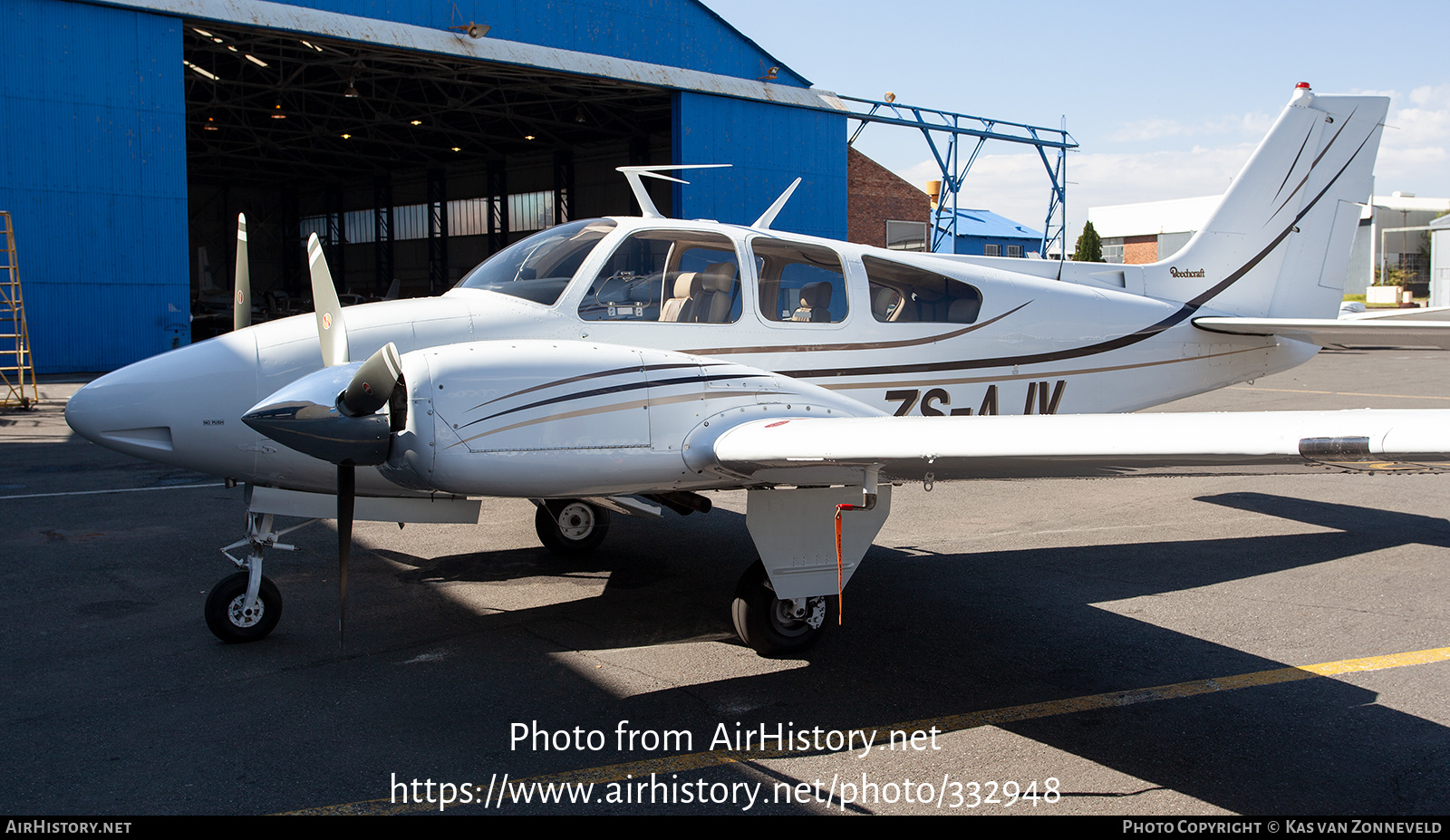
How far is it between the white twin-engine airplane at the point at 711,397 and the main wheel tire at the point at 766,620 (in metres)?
0.02

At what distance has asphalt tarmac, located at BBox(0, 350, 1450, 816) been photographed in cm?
392

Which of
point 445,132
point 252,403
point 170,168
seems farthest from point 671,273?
point 445,132

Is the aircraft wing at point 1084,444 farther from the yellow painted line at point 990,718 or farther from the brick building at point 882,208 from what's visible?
Result: the brick building at point 882,208

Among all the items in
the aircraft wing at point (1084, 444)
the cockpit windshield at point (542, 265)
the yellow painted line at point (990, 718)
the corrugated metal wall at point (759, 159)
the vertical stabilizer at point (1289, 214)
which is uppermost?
the corrugated metal wall at point (759, 159)

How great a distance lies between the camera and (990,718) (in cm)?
465

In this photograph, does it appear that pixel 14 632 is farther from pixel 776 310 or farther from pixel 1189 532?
pixel 1189 532

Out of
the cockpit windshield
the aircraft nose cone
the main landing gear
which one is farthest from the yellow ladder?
the cockpit windshield

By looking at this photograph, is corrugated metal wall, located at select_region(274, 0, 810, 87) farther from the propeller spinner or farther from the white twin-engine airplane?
the propeller spinner

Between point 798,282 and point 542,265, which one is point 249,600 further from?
point 798,282

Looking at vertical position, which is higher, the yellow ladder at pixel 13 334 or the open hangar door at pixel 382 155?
the open hangar door at pixel 382 155

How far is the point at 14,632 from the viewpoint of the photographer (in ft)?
18.6

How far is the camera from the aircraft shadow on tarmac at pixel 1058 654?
13.5ft

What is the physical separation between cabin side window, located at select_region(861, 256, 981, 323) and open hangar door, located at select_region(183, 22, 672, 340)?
62.6 ft

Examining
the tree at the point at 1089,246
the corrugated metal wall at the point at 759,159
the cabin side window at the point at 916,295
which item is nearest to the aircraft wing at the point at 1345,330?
the cabin side window at the point at 916,295
